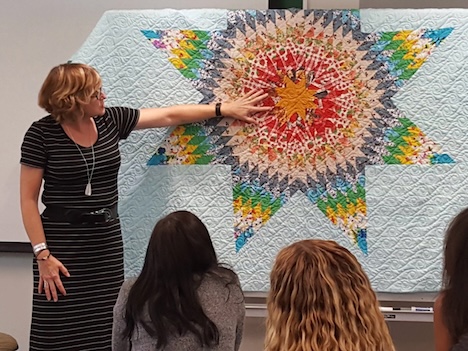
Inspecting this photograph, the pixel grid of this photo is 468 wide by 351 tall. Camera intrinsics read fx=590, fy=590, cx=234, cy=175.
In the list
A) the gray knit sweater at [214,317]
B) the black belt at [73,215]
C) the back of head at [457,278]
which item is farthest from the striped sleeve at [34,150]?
the back of head at [457,278]

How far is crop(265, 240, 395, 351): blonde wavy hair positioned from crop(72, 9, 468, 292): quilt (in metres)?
0.81

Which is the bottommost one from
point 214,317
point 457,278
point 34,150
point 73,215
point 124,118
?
point 214,317

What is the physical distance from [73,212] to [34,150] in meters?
0.22

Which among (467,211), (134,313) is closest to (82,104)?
(134,313)

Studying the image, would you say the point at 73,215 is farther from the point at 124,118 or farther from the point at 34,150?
the point at 124,118

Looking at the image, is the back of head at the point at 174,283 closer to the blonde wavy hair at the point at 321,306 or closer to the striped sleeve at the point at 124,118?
the blonde wavy hair at the point at 321,306

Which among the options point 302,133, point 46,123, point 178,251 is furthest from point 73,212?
point 302,133

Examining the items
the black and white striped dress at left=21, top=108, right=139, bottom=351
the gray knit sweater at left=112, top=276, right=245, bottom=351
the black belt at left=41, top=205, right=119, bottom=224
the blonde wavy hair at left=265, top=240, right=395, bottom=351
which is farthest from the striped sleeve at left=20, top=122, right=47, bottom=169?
the blonde wavy hair at left=265, top=240, right=395, bottom=351

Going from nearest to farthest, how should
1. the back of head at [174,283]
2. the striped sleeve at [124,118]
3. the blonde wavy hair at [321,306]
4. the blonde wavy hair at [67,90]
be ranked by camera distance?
the blonde wavy hair at [321,306] → the back of head at [174,283] → the blonde wavy hair at [67,90] → the striped sleeve at [124,118]

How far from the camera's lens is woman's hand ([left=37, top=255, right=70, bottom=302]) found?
1795 mm

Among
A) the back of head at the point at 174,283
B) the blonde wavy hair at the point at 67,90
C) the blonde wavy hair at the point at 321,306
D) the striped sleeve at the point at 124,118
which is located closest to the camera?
the blonde wavy hair at the point at 321,306

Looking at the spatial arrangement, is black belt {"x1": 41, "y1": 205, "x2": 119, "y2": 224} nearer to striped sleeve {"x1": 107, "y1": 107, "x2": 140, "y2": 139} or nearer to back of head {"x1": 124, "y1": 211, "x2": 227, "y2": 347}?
striped sleeve {"x1": 107, "y1": 107, "x2": 140, "y2": 139}

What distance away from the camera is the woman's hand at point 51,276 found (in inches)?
70.7

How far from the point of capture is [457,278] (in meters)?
1.24
